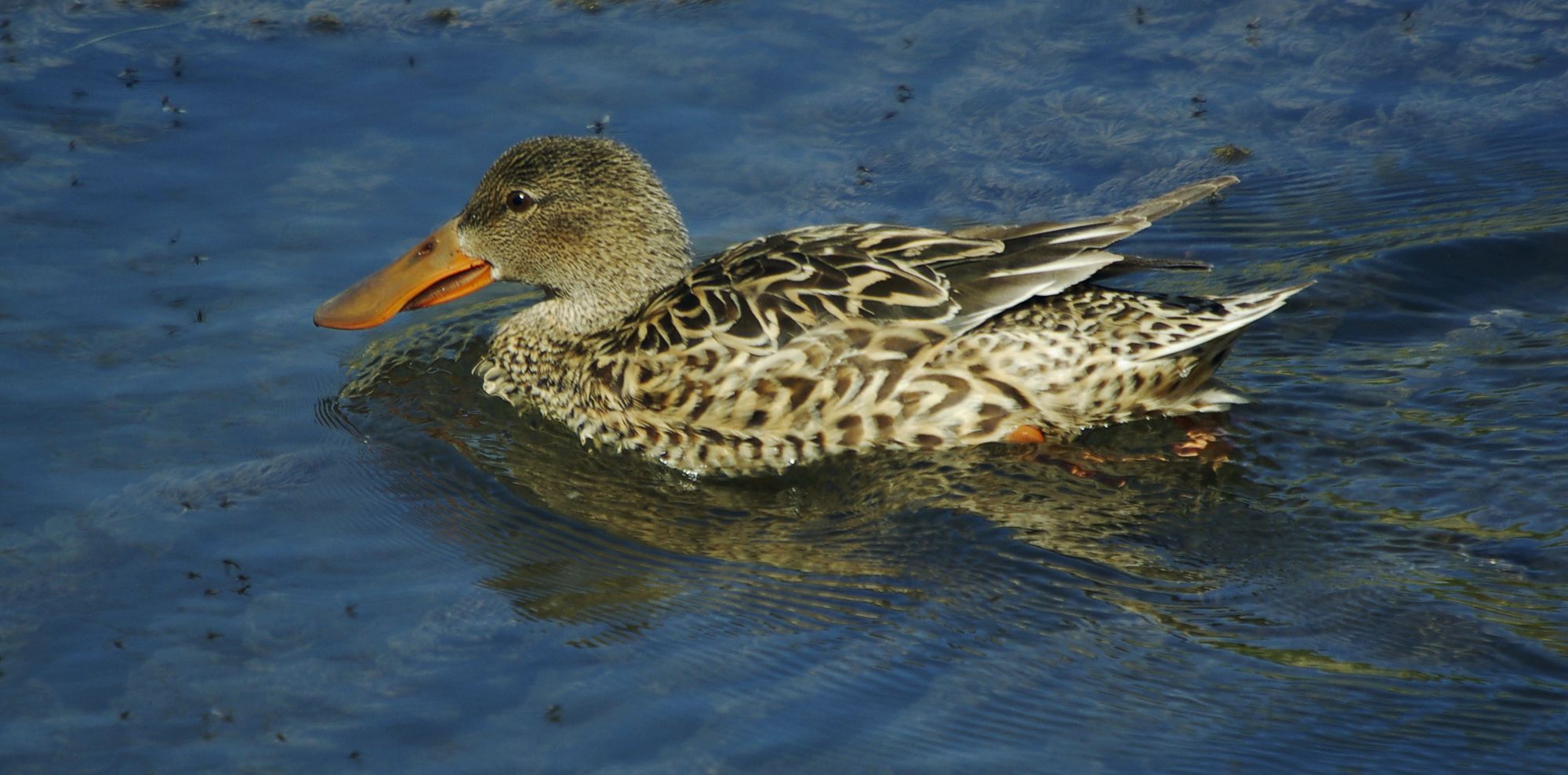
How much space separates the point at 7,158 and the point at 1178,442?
22.2 feet

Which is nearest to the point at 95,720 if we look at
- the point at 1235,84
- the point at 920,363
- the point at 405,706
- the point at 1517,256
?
the point at 405,706

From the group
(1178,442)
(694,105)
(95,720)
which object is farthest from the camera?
(694,105)

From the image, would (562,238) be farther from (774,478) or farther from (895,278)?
(895,278)

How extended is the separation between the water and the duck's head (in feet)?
1.61

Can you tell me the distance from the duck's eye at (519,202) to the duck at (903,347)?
33.6 inches

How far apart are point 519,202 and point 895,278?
2.12 m

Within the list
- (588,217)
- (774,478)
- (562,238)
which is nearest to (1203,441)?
(774,478)

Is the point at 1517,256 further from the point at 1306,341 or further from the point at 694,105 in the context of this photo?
the point at 694,105

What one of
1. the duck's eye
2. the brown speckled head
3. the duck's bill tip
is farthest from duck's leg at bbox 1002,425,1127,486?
the duck's bill tip

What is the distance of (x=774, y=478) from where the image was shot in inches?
296

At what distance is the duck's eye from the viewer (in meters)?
8.27

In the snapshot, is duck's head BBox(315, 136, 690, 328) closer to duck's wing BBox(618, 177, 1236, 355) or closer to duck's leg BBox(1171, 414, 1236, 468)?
duck's wing BBox(618, 177, 1236, 355)

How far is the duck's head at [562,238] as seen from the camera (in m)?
8.22

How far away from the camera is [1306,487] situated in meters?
6.97
